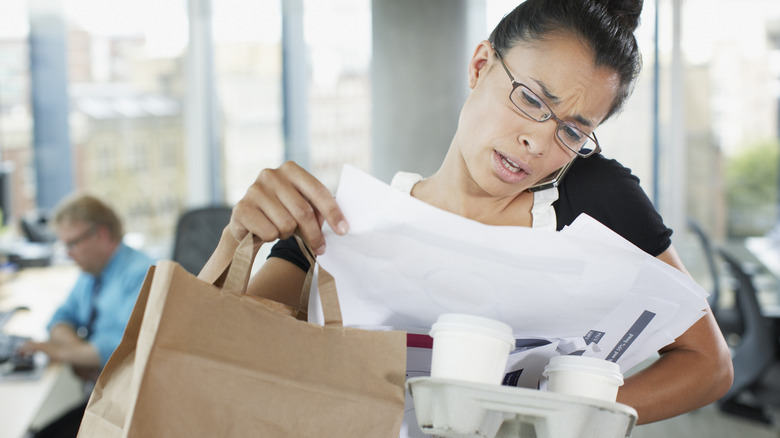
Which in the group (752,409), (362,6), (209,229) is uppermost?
(362,6)

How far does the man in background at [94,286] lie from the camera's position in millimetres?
2641

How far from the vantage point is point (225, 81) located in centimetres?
Answer: 517

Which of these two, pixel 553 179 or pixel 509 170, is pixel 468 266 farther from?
pixel 553 179

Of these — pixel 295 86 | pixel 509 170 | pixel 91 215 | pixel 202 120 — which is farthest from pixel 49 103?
pixel 509 170

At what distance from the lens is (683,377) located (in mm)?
850

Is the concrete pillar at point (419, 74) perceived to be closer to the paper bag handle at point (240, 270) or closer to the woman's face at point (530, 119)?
the woman's face at point (530, 119)

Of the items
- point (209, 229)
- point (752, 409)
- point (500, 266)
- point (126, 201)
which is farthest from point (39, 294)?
point (752, 409)

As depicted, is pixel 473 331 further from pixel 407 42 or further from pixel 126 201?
pixel 126 201

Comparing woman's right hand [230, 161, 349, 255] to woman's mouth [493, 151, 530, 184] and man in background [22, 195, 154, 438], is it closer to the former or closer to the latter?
woman's mouth [493, 151, 530, 184]

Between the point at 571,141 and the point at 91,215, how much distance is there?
8.10ft

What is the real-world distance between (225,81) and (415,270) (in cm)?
475

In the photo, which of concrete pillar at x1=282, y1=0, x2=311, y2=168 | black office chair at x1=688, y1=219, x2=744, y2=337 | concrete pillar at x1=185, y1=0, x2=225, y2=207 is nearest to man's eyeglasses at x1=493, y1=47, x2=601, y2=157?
black office chair at x1=688, y1=219, x2=744, y2=337

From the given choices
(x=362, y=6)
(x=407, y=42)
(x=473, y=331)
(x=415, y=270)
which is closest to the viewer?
(x=473, y=331)

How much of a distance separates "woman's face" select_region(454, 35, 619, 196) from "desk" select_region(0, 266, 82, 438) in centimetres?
170
